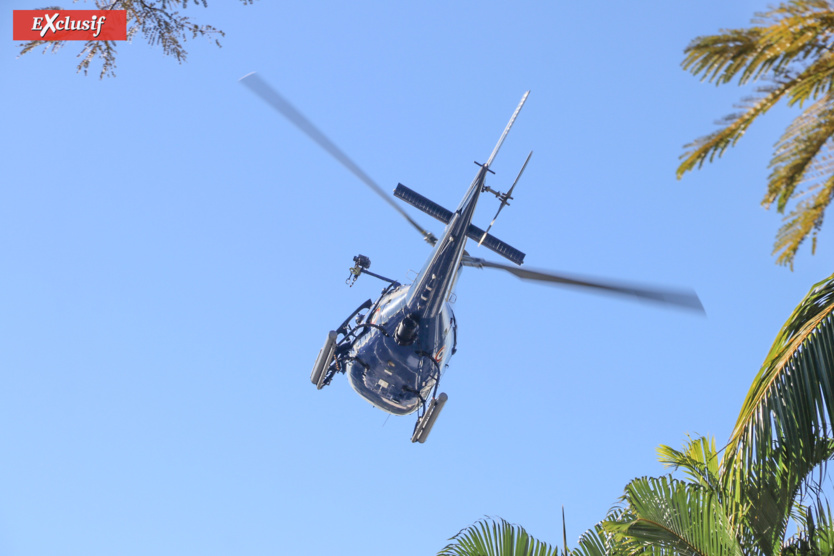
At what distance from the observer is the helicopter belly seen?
16.4 meters

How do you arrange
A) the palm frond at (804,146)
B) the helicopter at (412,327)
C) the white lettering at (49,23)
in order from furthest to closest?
1. the helicopter at (412,327)
2. the white lettering at (49,23)
3. the palm frond at (804,146)

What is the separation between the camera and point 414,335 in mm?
16125

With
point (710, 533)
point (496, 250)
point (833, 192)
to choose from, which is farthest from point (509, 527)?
point (496, 250)

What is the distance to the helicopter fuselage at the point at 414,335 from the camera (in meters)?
15.6

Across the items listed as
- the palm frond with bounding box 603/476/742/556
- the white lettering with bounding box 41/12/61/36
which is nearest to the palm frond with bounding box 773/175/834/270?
the palm frond with bounding box 603/476/742/556

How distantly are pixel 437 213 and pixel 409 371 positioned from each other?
4564 mm

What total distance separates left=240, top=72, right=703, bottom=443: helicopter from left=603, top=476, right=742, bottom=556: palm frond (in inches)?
286

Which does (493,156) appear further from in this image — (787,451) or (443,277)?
(787,451)

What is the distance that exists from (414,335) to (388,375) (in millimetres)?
1300

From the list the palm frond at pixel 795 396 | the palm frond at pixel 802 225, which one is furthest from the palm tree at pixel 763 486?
the palm frond at pixel 802 225

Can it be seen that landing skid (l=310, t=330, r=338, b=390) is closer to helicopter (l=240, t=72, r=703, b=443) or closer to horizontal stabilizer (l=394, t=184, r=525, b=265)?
helicopter (l=240, t=72, r=703, b=443)

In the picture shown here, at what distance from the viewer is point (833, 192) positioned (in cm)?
437

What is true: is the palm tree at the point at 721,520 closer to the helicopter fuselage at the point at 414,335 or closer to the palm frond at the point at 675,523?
the palm frond at the point at 675,523

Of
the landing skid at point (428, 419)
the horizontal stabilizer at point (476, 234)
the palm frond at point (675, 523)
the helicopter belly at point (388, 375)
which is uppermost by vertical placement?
the horizontal stabilizer at point (476, 234)
